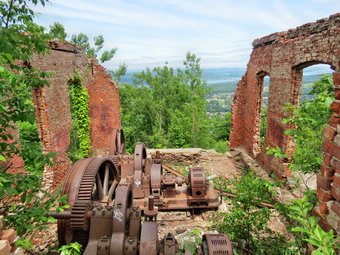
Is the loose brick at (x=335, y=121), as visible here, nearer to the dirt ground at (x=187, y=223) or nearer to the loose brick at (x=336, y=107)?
the loose brick at (x=336, y=107)

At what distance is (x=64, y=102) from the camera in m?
8.69

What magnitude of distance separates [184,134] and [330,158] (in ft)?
43.7

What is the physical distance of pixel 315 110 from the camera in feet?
10.5

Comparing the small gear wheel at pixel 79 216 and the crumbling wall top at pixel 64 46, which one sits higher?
the crumbling wall top at pixel 64 46

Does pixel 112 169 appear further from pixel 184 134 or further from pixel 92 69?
pixel 184 134

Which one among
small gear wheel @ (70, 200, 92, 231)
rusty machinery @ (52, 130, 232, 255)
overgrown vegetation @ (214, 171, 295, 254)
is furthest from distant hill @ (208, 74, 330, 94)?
small gear wheel @ (70, 200, 92, 231)

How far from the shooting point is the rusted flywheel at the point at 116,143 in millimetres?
6811

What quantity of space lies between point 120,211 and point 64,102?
21.9 feet

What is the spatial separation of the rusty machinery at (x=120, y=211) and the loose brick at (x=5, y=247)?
102cm

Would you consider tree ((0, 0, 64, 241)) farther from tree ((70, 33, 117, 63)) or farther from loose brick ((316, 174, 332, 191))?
tree ((70, 33, 117, 63))

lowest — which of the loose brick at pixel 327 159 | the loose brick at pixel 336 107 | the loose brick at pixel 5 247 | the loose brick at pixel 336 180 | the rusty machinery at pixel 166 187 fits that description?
the rusty machinery at pixel 166 187

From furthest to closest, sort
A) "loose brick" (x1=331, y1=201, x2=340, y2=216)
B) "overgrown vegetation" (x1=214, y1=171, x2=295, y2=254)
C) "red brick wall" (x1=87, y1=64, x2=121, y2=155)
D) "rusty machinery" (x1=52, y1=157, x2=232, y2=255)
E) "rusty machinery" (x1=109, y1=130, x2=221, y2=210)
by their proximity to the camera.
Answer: "red brick wall" (x1=87, y1=64, x2=121, y2=155)
"rusty machinery" (x1=109, y1=130, x2=221, y2=210)
"overgrown vegetation" (x1=214, y1=171, x2=295, y2=254)
"rusty machinery" (x1=52, y1=157, x2=232, y2=255)
"loose brick" (x1=331, y1=201, x2=340, y2=216)

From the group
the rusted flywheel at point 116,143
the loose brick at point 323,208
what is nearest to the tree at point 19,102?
the loose brick at point 323,208

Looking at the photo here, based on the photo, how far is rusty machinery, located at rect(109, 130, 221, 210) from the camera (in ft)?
18.4
